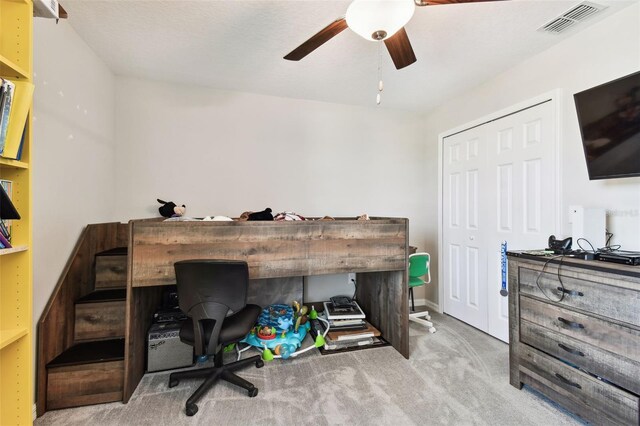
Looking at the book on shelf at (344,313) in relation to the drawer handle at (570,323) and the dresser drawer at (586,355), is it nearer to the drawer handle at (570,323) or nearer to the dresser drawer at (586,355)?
the dresser drawer at (586,355)

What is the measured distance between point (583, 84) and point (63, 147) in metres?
3.78

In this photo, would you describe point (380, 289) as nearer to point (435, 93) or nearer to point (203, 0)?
point (435, 93)

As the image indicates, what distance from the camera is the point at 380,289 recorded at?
2643mm

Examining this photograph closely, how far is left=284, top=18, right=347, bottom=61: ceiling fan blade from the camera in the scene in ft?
4.79

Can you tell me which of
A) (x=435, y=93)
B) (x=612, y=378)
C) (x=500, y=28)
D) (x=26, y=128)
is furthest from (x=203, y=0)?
(x=612, y=378)

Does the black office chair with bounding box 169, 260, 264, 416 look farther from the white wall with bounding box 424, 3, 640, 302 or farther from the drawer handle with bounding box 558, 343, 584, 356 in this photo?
the white wall with bounding box 424, 3, 640, 302

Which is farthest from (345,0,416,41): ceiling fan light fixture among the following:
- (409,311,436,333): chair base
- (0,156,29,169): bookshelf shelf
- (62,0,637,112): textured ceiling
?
(409,311,436,333): chair base

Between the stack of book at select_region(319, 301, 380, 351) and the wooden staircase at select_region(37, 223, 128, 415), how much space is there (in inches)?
61.9

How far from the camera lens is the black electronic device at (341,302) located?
2745 mm

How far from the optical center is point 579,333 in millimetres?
1509

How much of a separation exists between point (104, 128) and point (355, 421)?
3.11m

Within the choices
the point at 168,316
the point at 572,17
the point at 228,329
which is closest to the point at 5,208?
the point at 228,329

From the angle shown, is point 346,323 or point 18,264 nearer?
point 18,264

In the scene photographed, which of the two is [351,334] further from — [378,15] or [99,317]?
[378,15]
